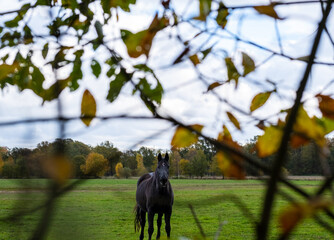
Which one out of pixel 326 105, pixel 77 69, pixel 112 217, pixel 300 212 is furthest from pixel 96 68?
pixel 112 217

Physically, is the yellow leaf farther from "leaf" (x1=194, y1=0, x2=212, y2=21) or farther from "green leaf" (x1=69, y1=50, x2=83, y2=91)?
"green leaf" (x1=69, y1=50, x2=83, y2=91)

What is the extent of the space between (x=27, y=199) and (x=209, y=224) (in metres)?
12.2

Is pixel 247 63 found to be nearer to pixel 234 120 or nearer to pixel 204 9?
pixel 234 120

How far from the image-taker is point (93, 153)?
50cm

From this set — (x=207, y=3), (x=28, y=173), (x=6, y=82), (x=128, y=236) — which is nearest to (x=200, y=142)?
(x=207, y=3)

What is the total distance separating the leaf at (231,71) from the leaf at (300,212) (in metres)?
0.71

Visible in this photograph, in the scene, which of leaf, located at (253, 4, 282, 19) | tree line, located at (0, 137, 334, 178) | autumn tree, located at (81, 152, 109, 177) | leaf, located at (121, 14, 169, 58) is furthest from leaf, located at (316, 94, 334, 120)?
autumn tree, located at (81, 152, 109, 177)

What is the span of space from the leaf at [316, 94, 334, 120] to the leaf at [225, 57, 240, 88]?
0.88ft

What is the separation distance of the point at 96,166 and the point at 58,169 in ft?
0.38

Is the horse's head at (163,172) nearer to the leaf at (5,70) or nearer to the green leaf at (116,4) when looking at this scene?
the green leaf at (116,4)

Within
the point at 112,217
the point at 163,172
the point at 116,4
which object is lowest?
the point at 112,217

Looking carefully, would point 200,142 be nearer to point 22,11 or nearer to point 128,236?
point 22,11

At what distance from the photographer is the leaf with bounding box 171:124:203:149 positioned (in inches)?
29.9

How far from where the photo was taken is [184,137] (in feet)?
2.53
